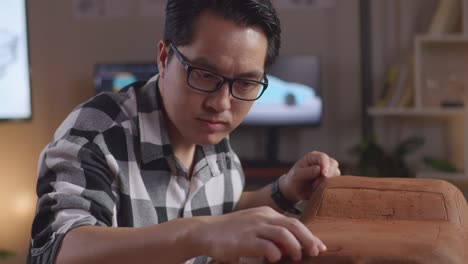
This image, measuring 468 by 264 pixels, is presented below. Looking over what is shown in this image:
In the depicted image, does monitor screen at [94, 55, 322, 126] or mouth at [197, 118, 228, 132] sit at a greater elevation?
monitor screen at [94, 55, 322, 126]

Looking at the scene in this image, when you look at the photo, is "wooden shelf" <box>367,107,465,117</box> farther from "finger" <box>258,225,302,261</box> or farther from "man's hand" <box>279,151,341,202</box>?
"finger" <box>258,225,302,261</box>

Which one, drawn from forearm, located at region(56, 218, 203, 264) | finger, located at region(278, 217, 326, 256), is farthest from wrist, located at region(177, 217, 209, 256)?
finger, located at region(278, 217, 326, 256)

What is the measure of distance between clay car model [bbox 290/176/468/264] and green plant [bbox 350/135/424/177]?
8.97ft

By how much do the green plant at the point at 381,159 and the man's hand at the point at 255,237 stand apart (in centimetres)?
292

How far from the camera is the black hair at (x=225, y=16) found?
106 centimetres

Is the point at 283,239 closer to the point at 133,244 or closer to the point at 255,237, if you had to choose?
the point at 255,237

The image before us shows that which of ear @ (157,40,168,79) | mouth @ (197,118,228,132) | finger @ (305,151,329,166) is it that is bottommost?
finger @ (305,151,329,166)

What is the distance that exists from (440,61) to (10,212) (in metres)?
2.75

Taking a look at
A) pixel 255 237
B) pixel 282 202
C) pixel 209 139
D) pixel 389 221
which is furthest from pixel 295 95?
pixel 255 237

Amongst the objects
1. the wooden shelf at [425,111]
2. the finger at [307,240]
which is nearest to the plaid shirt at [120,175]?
the finger at [307,240]

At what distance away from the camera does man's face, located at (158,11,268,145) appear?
103 centimetres

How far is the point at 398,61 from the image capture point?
12.8 feet

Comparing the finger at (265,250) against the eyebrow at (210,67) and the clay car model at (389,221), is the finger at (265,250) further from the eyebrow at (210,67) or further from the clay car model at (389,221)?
the eyebrow at (210,67)

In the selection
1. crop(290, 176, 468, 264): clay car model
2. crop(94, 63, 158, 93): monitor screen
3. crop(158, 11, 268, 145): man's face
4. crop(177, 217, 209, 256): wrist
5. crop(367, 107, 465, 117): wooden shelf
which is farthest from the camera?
crop(94, 63, 158, 93): monitor screen
